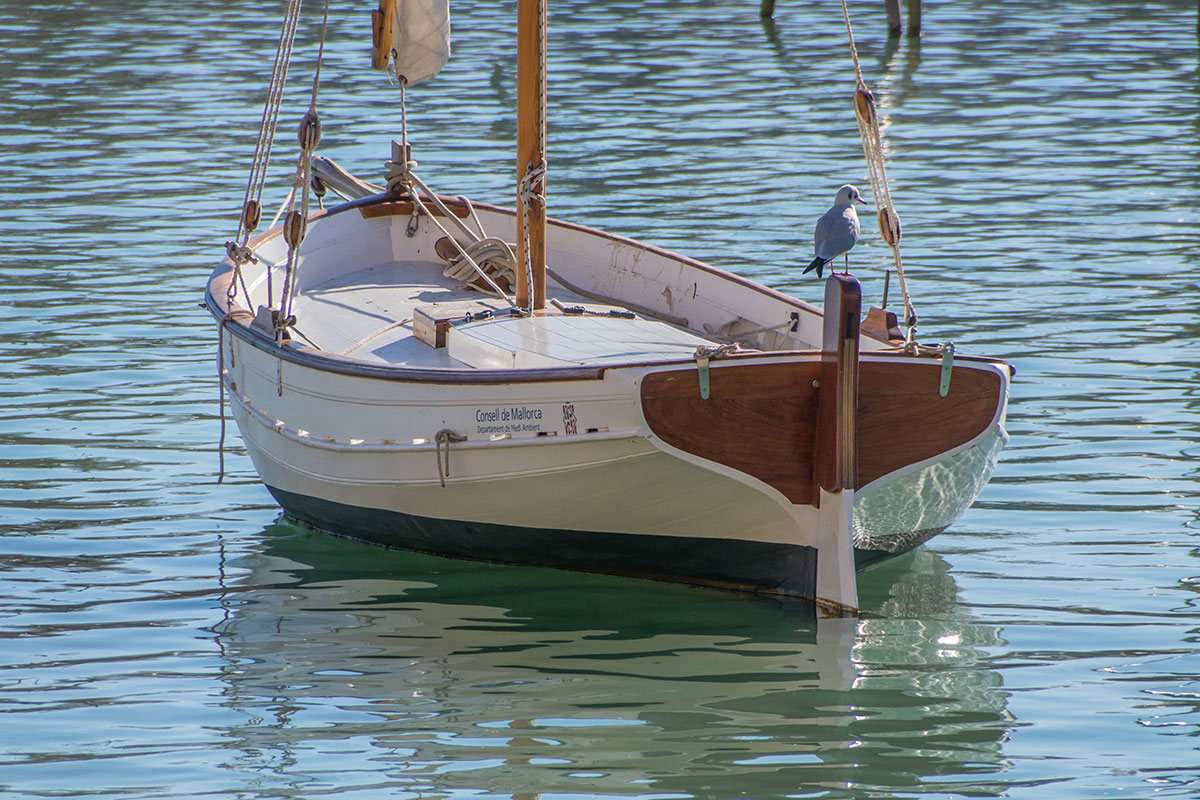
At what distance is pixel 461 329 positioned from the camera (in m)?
9.23

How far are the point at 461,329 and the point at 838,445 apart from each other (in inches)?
107

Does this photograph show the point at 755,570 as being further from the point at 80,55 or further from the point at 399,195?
the point at 80,55

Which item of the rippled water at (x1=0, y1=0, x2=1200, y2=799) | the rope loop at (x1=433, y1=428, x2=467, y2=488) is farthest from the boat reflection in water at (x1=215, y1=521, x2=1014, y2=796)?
the rope loop at (x1=433, y1=428, x2=467, y2=488)

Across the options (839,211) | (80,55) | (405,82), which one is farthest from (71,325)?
(80,55)

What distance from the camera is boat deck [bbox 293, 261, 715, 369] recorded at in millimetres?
8773

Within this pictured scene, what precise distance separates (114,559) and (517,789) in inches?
140

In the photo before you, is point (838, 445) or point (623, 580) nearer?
point (838, 445)

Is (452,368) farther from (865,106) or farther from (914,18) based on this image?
(914,18)

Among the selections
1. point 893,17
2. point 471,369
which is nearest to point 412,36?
point 471,369

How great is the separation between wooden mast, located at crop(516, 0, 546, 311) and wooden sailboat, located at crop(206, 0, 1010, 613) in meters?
0.01

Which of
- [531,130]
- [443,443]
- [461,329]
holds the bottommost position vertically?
[443,443]

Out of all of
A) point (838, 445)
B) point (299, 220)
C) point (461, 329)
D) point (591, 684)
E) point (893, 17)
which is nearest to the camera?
point (591, 684)

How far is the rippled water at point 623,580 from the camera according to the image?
6418 mm

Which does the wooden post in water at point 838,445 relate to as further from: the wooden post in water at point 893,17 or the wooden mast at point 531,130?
the wooden post in water at point 893,17
